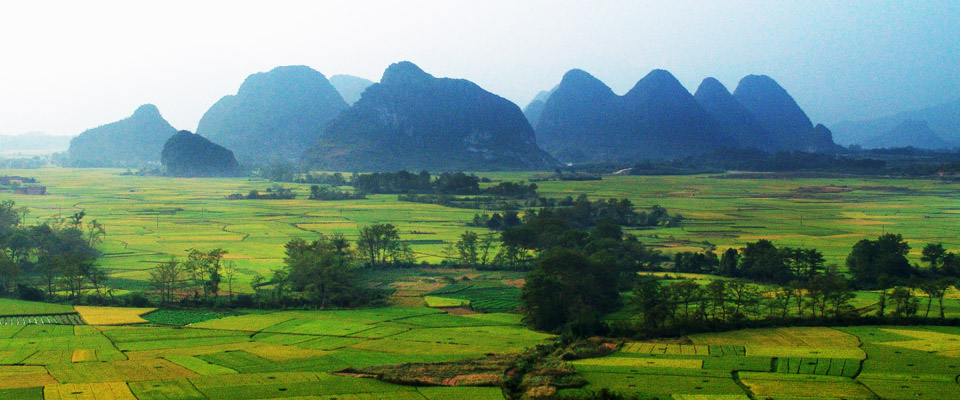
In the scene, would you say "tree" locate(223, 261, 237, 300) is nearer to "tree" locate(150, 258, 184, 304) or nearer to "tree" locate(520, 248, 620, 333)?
"tree" locate(150, 258, 184, 304)

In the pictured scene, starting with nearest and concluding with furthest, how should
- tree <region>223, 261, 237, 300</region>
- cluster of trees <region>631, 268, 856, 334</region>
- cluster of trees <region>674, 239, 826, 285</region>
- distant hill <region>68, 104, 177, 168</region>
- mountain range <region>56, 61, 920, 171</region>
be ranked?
cluster of trees <region>631, 268, 856, 334</region> → tree <region>223, 261, 237, 300</region> → cluster of trees <region>674, 239, 826, 285</region> → mountain range <region>56, 61, 920, 171</region> → distant hill <region>68, 104, 177, 168</region>

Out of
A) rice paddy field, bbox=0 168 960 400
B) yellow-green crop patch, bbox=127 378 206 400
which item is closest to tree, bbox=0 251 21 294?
rice paddy field, bbox=0 168 960 400

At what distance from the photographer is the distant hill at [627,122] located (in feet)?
545

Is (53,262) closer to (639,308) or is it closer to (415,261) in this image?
(415,261)

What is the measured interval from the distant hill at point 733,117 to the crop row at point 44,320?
557 feet

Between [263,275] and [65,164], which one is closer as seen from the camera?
[263,275]

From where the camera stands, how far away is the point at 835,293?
79.6ft

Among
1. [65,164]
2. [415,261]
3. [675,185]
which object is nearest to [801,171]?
[675,185]

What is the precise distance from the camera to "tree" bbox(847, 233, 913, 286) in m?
30.5

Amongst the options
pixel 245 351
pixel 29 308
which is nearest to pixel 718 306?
pixel 245 351

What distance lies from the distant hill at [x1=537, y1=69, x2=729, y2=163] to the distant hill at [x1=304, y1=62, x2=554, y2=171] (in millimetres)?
27148

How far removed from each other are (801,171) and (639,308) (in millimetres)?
90604

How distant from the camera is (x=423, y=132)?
430ft

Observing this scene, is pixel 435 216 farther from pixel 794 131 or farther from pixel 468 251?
pixel 794 131
